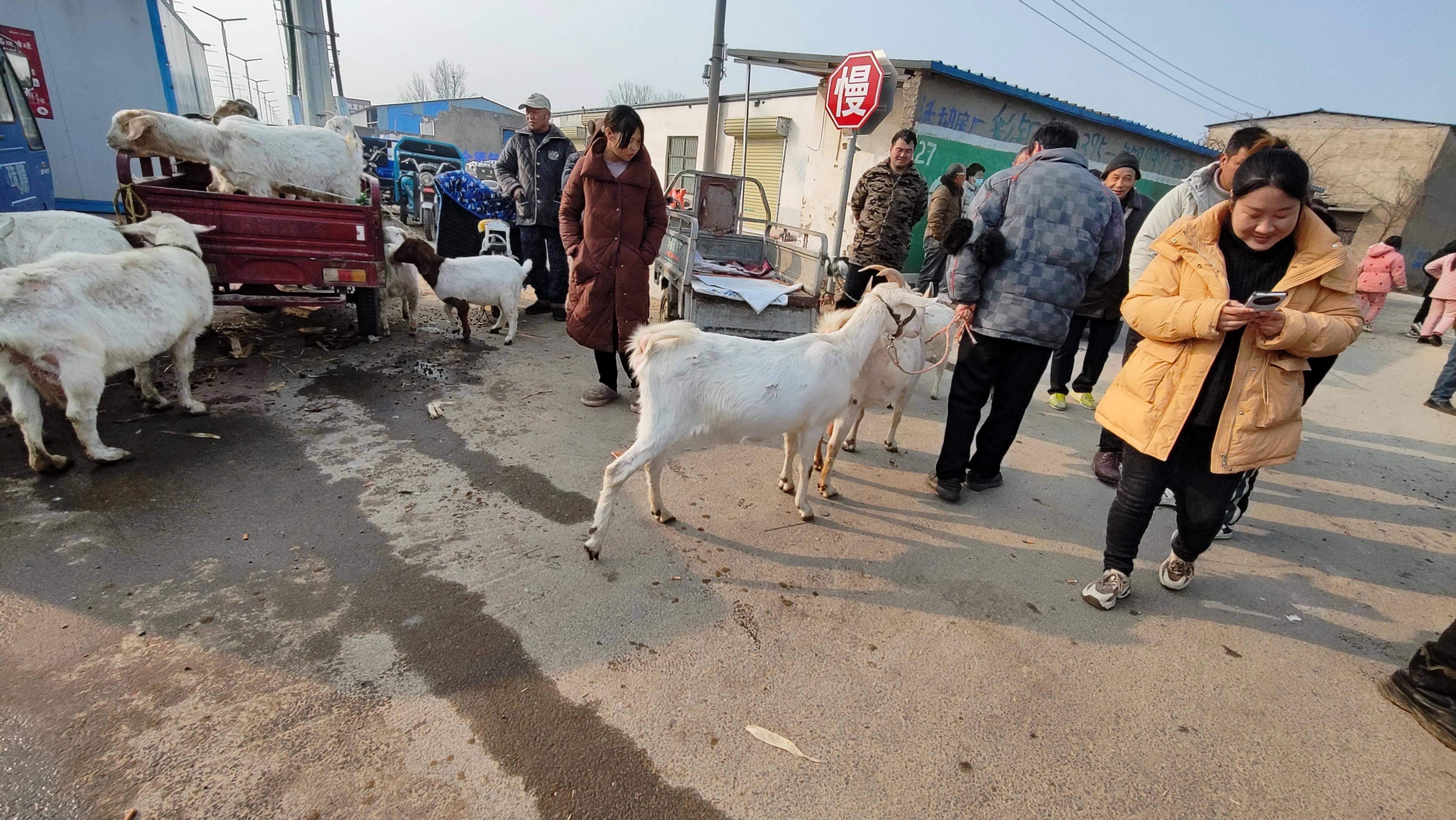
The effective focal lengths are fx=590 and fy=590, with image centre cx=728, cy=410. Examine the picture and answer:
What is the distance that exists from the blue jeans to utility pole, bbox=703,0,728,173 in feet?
31.8

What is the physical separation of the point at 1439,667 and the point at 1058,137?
9.77ft

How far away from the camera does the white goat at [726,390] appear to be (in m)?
2.92

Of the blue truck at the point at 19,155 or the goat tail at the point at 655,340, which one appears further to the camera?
the blue truck at the point at 19,155

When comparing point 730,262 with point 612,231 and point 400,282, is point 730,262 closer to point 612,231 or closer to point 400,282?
point 612,231

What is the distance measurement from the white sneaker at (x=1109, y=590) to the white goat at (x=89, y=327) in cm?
537

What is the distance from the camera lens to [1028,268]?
332 cm

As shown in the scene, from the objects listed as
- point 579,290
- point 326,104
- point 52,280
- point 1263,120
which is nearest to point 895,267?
point 579,290

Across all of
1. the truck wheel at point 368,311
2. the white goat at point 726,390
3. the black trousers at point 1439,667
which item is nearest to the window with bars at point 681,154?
the truck wheel at point 368,311

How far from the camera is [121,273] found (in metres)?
3.52

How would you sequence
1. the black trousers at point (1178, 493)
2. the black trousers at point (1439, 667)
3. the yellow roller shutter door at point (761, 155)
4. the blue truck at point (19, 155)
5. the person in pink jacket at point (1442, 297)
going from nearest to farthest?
the black trousers at point (1439, 667)
the black trousers at point (1178, 493)
the blue truck at point (19, 155)
the person in pink jacket at point (1442, 297)
the yellow roller shutter door at point (761, 155)

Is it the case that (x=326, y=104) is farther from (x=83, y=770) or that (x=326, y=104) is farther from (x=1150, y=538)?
(x=1150, y=538)

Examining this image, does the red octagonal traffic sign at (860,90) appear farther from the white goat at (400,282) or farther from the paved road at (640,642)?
the white goat at (400,282)

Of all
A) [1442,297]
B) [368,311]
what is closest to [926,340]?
[368,311]

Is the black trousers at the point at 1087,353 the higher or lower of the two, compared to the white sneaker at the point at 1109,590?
higher
